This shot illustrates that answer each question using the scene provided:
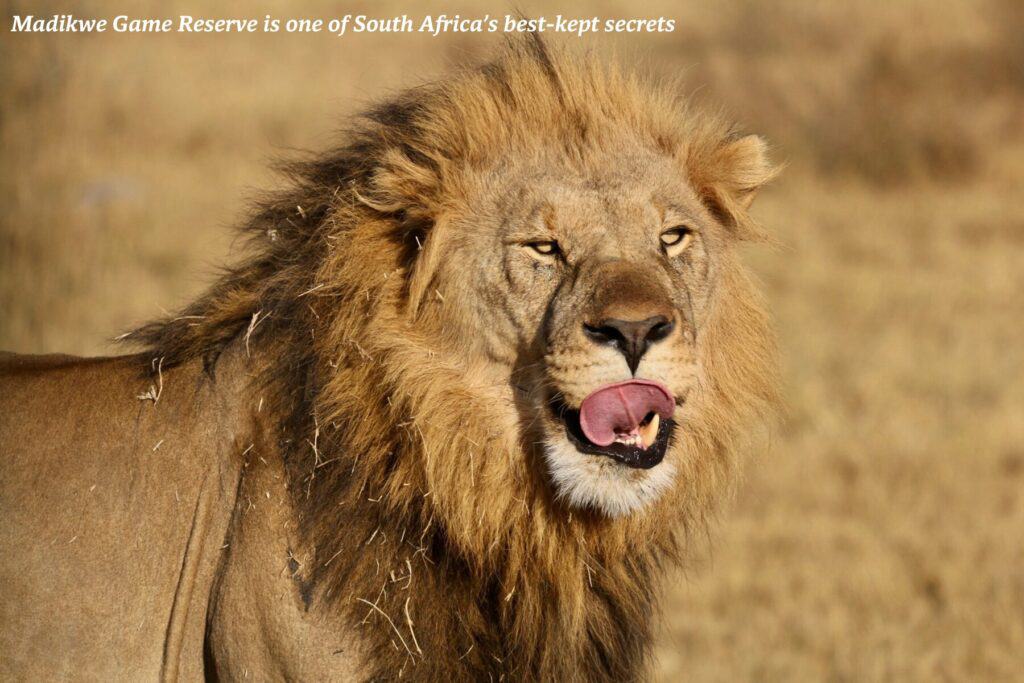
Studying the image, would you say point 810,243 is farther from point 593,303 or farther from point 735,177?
point 593,303

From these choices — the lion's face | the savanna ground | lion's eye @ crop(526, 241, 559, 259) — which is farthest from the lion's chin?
the savanna ground

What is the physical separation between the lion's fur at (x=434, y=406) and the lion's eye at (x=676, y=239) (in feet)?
0.77

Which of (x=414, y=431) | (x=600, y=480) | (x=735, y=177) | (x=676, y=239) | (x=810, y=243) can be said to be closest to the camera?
(x=600, y=480)

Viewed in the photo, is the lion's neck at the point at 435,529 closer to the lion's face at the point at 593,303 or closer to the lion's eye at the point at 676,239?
the lion's face at the point at 593,303

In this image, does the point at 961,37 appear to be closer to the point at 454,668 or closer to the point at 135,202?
the point at 135,202

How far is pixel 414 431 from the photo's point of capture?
12.5ft

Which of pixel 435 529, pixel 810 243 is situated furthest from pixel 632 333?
pixel 810 243

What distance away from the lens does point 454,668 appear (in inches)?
147

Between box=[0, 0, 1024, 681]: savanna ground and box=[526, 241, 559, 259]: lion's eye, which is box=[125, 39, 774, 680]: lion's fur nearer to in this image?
box=[526, 241, 559, 259]: lion's eye

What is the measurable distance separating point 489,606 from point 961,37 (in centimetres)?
1657

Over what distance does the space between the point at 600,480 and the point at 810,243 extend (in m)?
11.1

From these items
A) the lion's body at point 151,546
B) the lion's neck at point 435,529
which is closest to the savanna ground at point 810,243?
the lion's neck at point 435,529

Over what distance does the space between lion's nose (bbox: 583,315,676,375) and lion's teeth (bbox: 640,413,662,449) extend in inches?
7.1

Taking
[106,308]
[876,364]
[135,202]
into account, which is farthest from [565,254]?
[135,202]
